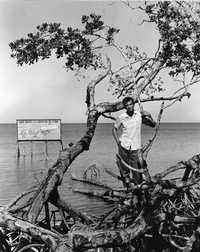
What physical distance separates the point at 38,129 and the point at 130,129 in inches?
1173

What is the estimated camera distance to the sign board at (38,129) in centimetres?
3750

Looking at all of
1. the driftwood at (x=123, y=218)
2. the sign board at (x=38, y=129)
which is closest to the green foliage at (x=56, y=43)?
the driftwood at (x=123, y=218)

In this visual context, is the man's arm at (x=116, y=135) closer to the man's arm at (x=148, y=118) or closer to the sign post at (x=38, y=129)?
the man's arm at (x=148, y=118)

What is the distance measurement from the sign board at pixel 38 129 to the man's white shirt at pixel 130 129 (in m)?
29.4

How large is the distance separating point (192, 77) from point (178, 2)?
1311mm

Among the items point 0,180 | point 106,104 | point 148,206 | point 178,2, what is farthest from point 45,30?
point 0,180

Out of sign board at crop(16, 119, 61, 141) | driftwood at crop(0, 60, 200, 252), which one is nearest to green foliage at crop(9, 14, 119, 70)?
driftwood at crop(0, 60, 200, 252)

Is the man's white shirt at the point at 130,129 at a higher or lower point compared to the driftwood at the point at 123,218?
higher

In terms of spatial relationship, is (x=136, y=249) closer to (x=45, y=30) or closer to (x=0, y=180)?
(x=45, y=30)

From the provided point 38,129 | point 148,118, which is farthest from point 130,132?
point 38,129

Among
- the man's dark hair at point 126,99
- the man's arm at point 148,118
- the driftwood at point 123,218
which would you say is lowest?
the driftwood at point 123,218

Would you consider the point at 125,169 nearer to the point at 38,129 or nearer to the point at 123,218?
the point at 123,218

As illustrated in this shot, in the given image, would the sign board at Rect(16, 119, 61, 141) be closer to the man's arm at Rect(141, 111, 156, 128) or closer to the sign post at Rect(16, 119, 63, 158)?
the sign post at Rect(16, 119, 63, 158)

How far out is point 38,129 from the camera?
3750 cm
